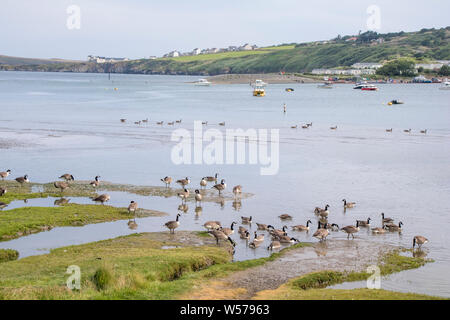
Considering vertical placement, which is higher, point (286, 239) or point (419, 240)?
point (419, 240)

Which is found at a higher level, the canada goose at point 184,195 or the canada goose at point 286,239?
the canada goose at point 184,195

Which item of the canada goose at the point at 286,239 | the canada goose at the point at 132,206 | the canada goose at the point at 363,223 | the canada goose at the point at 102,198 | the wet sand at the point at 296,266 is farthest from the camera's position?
the canada goose at the point at 102,198

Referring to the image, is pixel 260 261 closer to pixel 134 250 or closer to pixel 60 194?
pixel 134 250

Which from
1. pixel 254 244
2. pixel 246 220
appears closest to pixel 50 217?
pixel 246 220

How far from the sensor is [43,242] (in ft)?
81.1

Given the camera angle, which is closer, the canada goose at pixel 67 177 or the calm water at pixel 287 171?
the calm water at pixel 287 171

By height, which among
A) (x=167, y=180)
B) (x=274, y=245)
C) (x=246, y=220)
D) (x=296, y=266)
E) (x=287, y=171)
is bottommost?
(x=296, y=266)

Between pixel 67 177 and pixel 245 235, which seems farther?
pixel 67 177

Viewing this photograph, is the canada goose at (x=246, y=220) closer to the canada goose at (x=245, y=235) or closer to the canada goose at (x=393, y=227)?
the canada goose at (x=245, y=235)

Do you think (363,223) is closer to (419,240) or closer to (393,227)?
(393,227)

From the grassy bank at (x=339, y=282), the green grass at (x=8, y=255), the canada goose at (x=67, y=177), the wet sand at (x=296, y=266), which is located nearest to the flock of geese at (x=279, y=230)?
the wet sand at (x=296, y=266)

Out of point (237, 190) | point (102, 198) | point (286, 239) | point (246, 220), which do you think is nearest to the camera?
point (286, 239)

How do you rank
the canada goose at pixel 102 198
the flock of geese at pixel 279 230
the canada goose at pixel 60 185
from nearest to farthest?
the flock of geese at pixel 279 230
the canada goose at pixel 102 198
the canada goose at pixel 60 185
